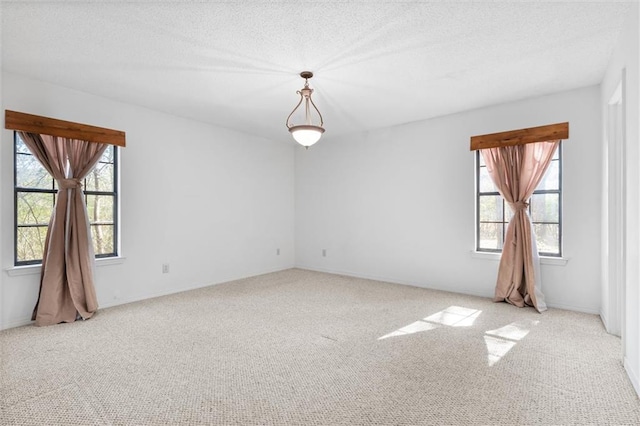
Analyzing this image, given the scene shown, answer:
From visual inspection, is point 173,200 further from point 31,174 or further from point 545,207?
point 545,207

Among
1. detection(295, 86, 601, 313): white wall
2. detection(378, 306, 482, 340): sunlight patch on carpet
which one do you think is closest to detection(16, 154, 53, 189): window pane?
detection(378, 306, 482, 340): sunlight patch on carpet

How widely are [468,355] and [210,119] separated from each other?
4.56 meters

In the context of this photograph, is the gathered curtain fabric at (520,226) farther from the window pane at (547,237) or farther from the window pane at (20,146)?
the window pane at (20,146)

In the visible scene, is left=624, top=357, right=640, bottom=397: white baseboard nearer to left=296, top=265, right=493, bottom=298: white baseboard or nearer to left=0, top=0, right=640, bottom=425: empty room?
left=0, top=0, right=640, bottom=425: empty room

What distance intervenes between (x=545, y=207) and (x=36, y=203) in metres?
5.96

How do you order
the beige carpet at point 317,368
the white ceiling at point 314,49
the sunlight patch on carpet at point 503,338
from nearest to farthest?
the beige carpet at point 317,368 → the white ceiling at point 314,49 → the sunlight patch on carpet at point 503,338

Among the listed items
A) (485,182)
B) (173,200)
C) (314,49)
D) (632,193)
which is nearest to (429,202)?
(485,182)

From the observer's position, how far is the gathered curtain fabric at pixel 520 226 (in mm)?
4016

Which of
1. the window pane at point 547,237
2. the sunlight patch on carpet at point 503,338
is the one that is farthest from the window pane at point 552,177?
the sunlight patch on carpet at point 503,338

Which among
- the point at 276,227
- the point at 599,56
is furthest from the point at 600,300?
the point at 276,227

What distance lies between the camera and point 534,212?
4.27 meters

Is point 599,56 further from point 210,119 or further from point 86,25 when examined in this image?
point 210,119

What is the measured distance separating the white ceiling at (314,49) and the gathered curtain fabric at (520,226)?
2.39 ft

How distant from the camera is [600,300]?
3.77 metres
